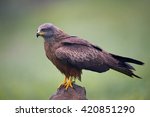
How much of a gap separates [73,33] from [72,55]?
16.5 inches

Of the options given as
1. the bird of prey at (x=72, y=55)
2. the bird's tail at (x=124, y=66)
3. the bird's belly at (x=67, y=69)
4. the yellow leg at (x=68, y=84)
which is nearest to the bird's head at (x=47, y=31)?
the bird of prey at (x=72, y=55)

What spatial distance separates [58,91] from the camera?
11.4 ft

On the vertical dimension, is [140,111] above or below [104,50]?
below

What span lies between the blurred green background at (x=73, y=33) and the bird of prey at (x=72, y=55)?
27 centimetres

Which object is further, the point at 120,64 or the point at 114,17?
the point at 114,17

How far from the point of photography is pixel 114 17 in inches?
153

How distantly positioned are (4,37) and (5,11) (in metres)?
0.19

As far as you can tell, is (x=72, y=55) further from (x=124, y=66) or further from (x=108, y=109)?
(x=108, y=109)

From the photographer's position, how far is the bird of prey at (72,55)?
339 centimetres

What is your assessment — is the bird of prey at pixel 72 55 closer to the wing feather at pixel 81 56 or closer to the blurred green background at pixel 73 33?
the wing feather at pixel 81 56

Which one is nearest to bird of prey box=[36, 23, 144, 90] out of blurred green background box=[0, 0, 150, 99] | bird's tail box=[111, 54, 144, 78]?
bird's tail box=[111, 54, 144, 78]

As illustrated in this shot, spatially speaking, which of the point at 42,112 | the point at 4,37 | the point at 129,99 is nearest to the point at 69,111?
the point at 42,112

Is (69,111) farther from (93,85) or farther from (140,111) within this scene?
(140,111)

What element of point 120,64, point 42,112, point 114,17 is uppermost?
point 114,17
